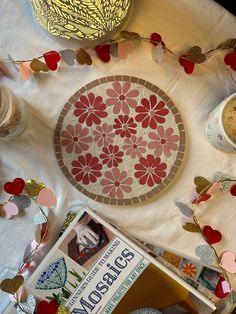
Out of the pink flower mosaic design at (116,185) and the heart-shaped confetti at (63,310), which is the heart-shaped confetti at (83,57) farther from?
the heart-shaped confetti at (63,310)

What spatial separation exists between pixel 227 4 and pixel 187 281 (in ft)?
1.53

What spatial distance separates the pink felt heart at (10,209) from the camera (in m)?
0.78

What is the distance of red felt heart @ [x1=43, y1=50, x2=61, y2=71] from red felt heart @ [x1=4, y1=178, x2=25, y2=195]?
20 cm

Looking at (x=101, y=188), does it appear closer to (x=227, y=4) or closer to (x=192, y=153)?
(x=192, y=153)

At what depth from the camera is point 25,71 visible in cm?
79

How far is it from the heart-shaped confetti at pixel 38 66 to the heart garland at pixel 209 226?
26cm

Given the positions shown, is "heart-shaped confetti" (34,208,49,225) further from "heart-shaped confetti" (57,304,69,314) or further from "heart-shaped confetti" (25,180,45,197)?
"heart-shaped confetti" (57,304,69,314)

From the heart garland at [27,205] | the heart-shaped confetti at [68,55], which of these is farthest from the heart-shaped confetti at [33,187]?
the heart-shaped confetti at [68,55]

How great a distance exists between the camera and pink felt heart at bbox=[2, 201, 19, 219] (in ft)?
2.56

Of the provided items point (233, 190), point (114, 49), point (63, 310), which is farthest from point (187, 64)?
point (63, 310)

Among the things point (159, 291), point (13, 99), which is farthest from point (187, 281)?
point (13, 99)

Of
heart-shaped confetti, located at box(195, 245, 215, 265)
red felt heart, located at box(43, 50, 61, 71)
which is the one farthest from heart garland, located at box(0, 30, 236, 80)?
heart-shaped confetti, located at box(195, 245, 215, 265)

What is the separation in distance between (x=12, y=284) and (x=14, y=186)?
163 millimetres

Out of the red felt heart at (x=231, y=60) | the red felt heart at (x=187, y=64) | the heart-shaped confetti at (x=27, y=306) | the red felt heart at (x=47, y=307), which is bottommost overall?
the heart-shaped confetti at (x=27, y=306)
